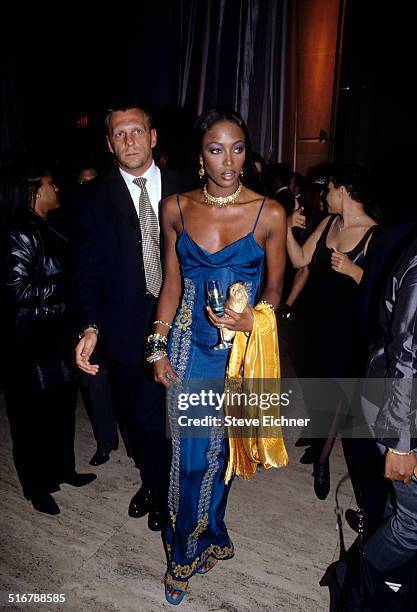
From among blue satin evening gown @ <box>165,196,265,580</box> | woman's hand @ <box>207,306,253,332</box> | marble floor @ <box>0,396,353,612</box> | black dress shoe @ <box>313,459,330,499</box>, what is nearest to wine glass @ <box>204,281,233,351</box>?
woman's hand @ <box>207,306,253,332</box>

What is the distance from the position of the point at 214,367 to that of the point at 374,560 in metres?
0.96

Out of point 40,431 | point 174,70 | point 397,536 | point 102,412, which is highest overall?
point 174,70

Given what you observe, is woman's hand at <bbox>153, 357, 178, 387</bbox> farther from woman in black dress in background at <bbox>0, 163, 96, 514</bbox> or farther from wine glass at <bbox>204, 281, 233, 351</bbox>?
woman in black dress in background at <bbox>0, 163, 96, 514</bbox>

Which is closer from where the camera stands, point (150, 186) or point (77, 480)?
point (150, 186)

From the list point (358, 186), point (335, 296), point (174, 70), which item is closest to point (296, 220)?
point (358, 186)

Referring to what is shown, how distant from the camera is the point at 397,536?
1683 mm

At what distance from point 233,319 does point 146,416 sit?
0.87m

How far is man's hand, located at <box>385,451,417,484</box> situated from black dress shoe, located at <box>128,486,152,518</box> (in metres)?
1.42

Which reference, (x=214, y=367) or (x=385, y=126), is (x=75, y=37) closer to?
(x=385, y=126)

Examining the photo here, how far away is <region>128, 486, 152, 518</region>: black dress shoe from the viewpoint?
99.1 inches

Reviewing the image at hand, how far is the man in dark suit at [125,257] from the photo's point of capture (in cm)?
208

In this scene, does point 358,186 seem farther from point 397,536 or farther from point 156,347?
point 397,536

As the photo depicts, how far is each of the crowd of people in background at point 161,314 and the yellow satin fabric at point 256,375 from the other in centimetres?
9

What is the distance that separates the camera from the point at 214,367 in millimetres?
1897
